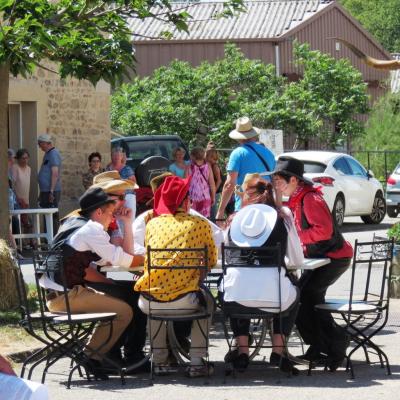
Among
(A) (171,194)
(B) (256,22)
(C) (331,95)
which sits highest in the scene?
(B) (256,22)

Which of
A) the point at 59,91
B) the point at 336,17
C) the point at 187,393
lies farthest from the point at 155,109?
the point at 187,393

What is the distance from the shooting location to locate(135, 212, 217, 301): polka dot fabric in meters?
8.95

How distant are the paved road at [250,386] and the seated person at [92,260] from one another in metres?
0.33

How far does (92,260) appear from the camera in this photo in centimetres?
927

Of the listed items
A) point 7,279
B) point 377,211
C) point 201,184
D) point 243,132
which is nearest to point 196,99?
point 377,211

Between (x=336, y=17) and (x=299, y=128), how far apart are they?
17841 mm

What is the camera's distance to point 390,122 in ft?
135

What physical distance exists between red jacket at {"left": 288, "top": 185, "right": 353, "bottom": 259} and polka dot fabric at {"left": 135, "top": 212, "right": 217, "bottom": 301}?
0.89 metres

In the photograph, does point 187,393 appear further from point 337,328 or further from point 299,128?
point 299,128

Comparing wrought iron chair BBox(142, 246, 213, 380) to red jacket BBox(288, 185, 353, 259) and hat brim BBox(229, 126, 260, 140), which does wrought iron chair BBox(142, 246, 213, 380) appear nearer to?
red jacket BBox(288, 185, 353, 259)

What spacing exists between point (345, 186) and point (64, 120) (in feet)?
19.8

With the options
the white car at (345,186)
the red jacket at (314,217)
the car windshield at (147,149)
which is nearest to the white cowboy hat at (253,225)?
the red jacket at (314,217)

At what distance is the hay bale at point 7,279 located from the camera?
11.7m

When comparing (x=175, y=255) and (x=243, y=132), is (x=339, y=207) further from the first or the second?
(x=175, y=255)
